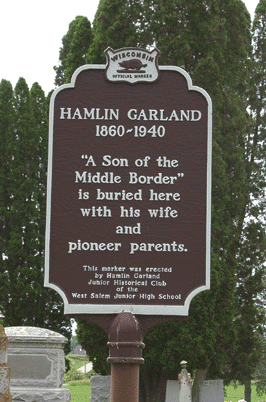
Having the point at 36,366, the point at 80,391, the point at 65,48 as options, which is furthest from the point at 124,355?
the point at 80,391

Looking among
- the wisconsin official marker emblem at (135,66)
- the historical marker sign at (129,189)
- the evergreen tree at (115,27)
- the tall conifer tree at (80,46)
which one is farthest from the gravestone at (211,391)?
the wisconsin official marker emblem at (135,66)

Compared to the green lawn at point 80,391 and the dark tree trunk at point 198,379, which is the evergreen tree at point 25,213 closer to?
the dark tree trunk at point 198,379

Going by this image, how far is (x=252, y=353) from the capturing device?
18.6 m

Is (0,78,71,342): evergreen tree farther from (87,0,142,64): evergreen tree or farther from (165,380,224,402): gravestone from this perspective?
(165,380,224,402): gravestone

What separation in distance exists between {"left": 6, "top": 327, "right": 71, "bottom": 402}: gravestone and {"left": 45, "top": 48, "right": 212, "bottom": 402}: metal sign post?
1.39m

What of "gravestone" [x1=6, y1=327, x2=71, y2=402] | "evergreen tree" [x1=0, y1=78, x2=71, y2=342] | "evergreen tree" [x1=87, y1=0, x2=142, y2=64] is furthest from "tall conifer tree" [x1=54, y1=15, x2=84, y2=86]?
"gravestone" [x1=6, y1=327, x2=71, y2=402]

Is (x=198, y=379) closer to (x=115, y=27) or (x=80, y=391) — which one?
(x=115, y=27)

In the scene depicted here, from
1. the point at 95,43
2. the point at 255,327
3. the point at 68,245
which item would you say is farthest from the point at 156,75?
A: the point at 255,327

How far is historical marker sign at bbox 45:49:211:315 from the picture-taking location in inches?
272

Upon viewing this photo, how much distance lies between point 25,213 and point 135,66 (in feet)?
42.8

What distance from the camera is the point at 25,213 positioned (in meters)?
19.8

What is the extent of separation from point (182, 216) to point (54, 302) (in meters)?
12.9

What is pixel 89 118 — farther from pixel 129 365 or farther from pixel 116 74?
pixel 129 365

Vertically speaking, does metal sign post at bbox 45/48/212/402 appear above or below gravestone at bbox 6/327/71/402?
above
